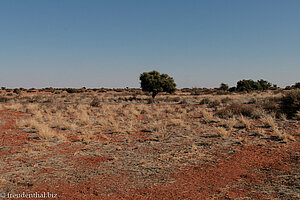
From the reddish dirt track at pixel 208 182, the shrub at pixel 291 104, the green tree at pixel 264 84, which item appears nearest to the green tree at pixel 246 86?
the green tree at pixel 264 84

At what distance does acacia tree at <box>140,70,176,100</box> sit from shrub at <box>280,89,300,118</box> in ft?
65.9

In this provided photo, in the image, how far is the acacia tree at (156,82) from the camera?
35312 millimetres

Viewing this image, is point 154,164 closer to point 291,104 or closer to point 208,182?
point 208,182

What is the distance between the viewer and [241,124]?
13422 mm

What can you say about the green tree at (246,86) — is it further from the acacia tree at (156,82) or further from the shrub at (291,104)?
the shrub at (291,104)

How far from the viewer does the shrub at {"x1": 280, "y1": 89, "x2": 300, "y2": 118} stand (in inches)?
640

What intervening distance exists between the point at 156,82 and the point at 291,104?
21.7 meters

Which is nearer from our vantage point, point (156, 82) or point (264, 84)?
point (156, 82)

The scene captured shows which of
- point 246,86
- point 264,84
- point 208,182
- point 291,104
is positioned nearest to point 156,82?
point 291,104

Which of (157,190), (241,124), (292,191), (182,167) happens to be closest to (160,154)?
(182,167)

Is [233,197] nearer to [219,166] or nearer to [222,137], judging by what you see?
[219,166]

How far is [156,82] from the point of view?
35.4 m

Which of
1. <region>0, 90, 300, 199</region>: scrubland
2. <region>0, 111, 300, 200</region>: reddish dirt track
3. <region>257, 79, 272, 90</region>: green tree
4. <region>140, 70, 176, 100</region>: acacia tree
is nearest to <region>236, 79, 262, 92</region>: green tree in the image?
<region>257, 79, 272, 90</region>: green tree

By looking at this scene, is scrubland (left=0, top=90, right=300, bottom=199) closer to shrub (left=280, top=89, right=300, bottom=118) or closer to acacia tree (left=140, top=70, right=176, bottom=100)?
shrub (left=280, top=89, right=300, bottom=118)
